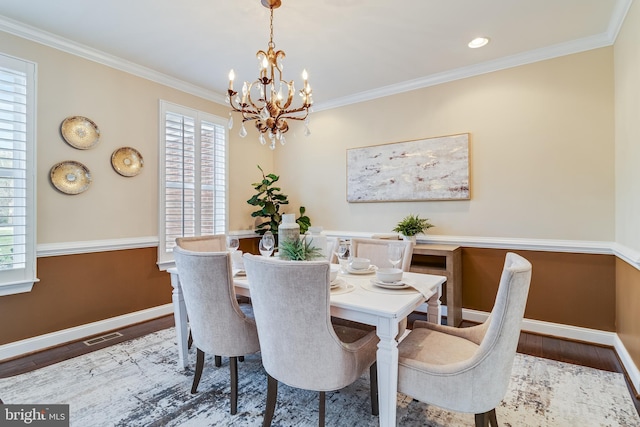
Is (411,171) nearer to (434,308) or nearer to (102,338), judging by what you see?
(434,308)

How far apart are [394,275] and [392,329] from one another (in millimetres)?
472

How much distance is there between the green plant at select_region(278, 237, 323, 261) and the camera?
2.07 meters

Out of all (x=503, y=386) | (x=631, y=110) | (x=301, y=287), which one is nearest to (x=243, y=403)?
(x=301, y=287)

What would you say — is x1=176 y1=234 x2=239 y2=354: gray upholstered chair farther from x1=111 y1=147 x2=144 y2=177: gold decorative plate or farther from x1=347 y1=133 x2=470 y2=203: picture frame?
x1=347 y1=133 x2=470 y2=203: picture frame

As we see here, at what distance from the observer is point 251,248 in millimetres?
4820

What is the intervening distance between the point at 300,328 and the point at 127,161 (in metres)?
2.98

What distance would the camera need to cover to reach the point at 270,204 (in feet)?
14.9

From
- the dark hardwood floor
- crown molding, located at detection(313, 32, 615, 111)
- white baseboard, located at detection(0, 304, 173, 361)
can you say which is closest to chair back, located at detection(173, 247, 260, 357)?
the dark hardwood floor

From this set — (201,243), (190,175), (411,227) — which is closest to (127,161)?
(190,175)

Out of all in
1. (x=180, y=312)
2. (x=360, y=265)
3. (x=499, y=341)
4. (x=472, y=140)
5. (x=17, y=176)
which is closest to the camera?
(x=499, y=341)

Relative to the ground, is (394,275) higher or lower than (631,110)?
lower

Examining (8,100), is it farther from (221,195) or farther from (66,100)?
(221,195)

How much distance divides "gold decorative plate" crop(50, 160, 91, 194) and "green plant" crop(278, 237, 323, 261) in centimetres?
228

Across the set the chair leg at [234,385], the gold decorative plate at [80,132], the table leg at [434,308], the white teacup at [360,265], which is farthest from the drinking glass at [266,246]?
the gold decorative plate at [80,132]
